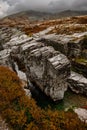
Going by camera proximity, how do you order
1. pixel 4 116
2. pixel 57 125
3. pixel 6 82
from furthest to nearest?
1. pixel 6 82
2. pixel 4 116
3. pixel 57 125

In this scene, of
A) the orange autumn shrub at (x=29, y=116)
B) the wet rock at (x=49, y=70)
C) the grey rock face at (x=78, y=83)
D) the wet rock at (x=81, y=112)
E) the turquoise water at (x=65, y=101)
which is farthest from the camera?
the grey rock face at (x=78, y=83)

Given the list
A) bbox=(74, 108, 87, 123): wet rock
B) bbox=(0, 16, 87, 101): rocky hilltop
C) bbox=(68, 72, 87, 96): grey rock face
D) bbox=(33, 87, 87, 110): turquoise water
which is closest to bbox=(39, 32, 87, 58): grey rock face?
bbox=(0, 16, 87, 101): rocky hilltop

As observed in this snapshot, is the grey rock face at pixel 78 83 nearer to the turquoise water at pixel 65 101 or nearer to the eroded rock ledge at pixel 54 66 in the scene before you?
the eroded rock ledge at pixel 54 66

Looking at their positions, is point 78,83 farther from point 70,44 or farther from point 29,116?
point 29,116

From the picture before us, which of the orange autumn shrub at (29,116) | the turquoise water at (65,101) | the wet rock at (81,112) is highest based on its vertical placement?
the orange autumn shrub at (29,116)

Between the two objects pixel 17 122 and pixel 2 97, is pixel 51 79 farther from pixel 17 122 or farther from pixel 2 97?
pixel 17 122

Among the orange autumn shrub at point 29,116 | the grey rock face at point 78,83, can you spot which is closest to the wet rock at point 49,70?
the grey rock face at point 78,83

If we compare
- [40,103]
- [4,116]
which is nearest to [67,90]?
[40,103]
